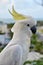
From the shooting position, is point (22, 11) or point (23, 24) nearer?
point (23, 24)

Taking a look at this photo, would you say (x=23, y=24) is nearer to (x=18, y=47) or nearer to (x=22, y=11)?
(x=18, y=47)

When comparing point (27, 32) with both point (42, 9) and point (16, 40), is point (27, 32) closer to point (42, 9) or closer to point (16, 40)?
point (16, 40)

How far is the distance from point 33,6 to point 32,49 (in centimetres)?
91

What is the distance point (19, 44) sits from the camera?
188 cm

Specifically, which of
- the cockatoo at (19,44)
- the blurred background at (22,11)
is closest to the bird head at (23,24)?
the cockatoo at (19,44)

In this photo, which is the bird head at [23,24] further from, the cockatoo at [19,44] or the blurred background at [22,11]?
the blurred background at [22,11]

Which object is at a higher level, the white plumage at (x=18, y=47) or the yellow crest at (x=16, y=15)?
the yellow crest at (x=16, y=15)

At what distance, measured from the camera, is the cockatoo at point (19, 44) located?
5.97 ft

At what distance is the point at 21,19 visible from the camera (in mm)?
1977

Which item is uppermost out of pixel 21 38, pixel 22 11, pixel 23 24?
pixel 23 24

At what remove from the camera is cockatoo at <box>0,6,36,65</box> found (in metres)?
1.82

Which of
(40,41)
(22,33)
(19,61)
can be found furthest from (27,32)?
(40,41)

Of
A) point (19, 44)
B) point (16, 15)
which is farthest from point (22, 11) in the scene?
point (19, 44)

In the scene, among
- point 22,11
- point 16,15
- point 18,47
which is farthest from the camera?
point 22,11
